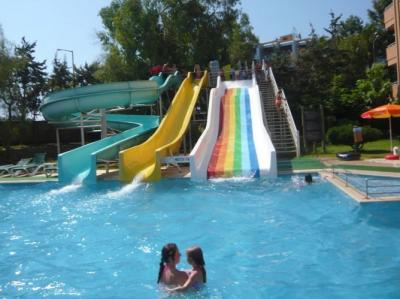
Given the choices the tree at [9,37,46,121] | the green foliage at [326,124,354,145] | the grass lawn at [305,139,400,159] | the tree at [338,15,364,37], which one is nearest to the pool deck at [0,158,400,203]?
the grass lawn at [305,139,400,159]

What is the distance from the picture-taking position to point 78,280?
630 centimetres

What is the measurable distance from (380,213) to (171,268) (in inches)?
182

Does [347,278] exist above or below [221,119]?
below

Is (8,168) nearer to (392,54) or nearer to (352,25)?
(392,54)

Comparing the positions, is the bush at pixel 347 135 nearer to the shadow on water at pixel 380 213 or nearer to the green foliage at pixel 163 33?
the shadow on water at pixel 380 213

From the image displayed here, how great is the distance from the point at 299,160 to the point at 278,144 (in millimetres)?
2942

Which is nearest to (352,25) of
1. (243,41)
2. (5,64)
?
(243,41)

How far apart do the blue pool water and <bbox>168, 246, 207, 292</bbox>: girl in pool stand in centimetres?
12

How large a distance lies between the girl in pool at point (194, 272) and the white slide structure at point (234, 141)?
28.6 feet

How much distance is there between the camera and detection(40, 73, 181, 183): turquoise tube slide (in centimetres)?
1544

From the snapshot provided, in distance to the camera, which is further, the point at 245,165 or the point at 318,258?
the point at 245,165

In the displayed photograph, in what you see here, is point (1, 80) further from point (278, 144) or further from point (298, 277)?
point (298, 277)

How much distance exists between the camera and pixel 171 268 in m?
5.20

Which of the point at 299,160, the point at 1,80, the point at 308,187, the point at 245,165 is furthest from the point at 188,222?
the point at 1,80
